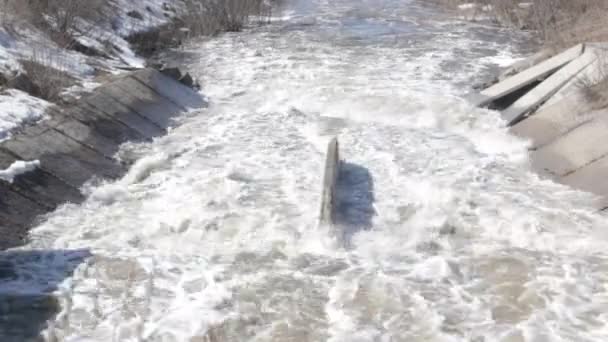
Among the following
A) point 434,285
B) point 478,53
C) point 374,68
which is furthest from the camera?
point 478,53

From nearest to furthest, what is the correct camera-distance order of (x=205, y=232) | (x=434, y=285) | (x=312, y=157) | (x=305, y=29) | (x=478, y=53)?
(x=434, y=285) → (x=205, y=232) → (x=312, y=157) → (x=478, y=53) → (x=305, y=29)

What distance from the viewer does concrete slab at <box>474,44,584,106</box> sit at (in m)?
15.2

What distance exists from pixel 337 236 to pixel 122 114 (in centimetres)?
591

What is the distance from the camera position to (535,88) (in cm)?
1458

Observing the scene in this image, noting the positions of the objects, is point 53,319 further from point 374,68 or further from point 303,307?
point 374,68

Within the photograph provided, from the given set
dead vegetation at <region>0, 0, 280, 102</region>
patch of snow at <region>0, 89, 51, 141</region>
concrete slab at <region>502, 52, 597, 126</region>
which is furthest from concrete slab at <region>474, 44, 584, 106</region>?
patch of snow at <region>0, 89, 51, 141</region>

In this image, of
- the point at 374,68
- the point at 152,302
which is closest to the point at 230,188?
the point at 152,302

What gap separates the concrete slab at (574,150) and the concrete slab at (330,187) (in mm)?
3035

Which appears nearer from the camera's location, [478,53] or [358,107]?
[358,107]

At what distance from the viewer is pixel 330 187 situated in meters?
10.0

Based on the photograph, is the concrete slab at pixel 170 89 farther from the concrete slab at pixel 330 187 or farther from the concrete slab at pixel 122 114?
the concrete slab at pixel 330 187

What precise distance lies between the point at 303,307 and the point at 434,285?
1395 millimetres

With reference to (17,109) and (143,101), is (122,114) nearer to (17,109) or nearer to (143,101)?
(143,101)

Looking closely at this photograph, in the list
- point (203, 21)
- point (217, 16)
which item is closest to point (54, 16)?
point (203, 21)
